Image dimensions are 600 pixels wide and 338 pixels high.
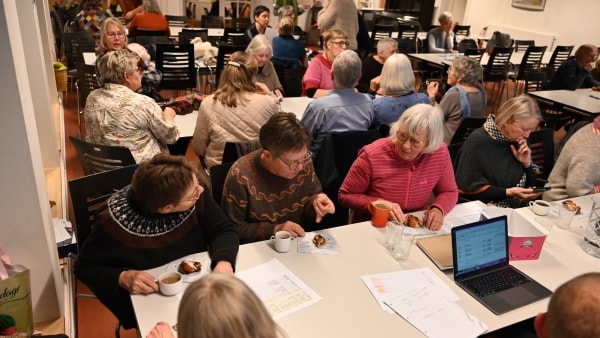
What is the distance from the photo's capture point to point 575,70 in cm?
568

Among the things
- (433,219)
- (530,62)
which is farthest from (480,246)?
(530,62)

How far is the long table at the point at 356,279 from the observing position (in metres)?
1.46

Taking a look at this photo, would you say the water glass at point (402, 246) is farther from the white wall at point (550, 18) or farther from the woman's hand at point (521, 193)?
the white wall at point (550, 18)

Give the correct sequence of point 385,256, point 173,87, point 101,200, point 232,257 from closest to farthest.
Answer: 1. point 232,257
2. point 385,256
3. point 101,200
4. point 173,87

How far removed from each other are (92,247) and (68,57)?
4.60 meters

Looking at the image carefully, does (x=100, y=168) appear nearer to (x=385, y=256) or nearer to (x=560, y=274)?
(x=385, y=256)

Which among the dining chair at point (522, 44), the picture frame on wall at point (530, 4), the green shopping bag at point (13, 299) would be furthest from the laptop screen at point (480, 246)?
the picture frame on wall at point (530, 4)

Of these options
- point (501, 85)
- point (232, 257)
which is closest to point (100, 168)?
point (232, 257)

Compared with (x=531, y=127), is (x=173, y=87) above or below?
below

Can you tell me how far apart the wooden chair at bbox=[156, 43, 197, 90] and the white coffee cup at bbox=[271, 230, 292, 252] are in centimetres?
347

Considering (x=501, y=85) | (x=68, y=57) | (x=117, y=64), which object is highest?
(x=117, y=64)

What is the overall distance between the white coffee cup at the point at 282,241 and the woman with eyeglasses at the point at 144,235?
0.17m

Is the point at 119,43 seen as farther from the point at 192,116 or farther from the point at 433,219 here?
the point at 433,219

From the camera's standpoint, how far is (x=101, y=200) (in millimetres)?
2004
